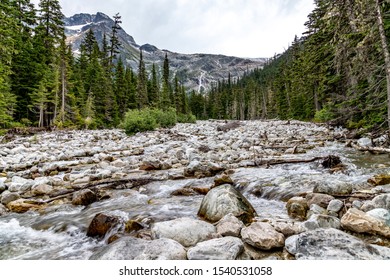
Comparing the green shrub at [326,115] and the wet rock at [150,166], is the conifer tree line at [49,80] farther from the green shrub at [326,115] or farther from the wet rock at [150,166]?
the green shrub at [326,115]

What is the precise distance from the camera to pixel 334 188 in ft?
12.3

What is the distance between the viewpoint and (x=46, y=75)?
25375mm

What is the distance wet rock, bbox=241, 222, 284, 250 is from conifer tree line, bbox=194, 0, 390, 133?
6.23 meters

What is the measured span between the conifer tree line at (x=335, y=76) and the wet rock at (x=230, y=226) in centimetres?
624

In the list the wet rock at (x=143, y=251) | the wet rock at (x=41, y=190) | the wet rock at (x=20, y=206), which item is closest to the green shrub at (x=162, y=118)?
the wet rock at (x=41, y=190)

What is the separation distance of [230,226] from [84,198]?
9.95ft

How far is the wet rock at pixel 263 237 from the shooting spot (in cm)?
250

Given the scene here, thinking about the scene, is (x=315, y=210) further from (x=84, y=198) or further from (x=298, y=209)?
(x=84, y=198)

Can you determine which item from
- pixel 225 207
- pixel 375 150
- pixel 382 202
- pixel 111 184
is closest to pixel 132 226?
pixel 225 207

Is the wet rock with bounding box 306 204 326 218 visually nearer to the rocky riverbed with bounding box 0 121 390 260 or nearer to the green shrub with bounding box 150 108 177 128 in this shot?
the rocky riverbed with bounding box 0 121 390 260

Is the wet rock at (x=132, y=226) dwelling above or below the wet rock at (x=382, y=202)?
below

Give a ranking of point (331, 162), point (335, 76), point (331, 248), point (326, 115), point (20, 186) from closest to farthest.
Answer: point (331, 248) < point (20, 186) < point (331, 162) < point (335, 76) < point (326, 115)

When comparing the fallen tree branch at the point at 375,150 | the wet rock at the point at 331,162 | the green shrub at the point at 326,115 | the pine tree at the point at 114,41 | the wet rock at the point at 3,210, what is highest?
the pine tree at the point at 114,41

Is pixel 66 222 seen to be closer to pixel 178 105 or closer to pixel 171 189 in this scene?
pixel 171 189
